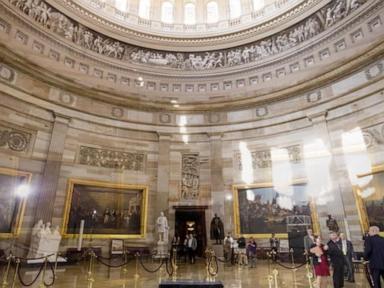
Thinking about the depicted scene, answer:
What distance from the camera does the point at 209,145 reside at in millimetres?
16797

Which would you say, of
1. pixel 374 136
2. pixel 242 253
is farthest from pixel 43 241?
pixel 374 136

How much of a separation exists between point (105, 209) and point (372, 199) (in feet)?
42.1

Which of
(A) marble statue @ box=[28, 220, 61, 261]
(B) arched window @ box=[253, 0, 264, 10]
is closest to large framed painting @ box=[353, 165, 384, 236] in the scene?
(A) marble statue @ box=[28, 220, 61, 261]

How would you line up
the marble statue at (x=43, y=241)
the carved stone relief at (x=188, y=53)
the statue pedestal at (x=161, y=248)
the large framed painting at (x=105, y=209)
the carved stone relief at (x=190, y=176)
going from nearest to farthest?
the marble statue at (x=43, y=241)
the large framed painting at (x=105, y=209)
the statue pedestal at (x=161, y=248)
the carved stone relief at (x=188, y=53)
the carved stone relief at (x=190, y=176)

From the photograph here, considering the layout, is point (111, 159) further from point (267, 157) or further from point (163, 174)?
point (267, 157)

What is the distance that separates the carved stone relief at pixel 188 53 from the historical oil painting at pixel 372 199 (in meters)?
8.88

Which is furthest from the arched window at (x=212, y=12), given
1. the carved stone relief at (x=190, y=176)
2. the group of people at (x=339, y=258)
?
the group of people at (x=339, y=258)

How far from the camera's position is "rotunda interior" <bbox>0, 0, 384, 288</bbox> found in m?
12.1

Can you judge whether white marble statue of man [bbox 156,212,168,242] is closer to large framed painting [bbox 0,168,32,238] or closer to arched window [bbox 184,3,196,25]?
large framed painting [bbox 0,168,32,238]

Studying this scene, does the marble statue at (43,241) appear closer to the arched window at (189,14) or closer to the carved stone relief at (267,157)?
the carved stone relief at (267,157)

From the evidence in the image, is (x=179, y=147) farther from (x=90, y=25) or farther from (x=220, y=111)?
(x=90, y=25)

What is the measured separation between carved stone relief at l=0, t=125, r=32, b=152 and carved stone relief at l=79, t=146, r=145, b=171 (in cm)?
265

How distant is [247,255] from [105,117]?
36.0 feet

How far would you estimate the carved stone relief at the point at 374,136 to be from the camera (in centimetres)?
1179
